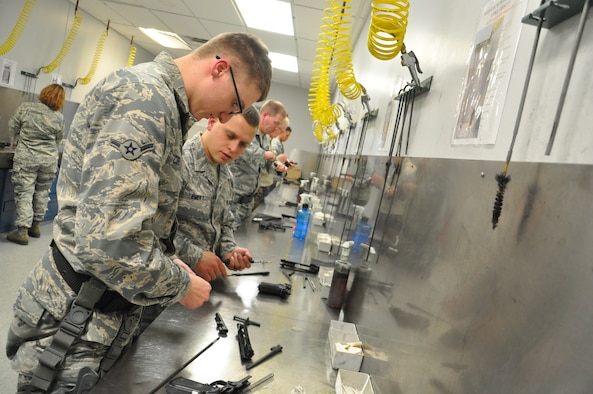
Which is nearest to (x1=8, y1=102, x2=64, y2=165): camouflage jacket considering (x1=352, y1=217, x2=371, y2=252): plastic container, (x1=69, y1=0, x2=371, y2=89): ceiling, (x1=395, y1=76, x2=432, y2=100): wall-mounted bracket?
(x1=69, y1=0, x2=371, y2=89): ceiling

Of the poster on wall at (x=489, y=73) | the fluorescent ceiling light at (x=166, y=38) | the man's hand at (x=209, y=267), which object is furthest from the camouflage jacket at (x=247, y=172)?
the fluorescent ceiling light at (x=166, y=38)

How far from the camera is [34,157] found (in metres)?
4.12

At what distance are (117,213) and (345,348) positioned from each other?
2.88 feet

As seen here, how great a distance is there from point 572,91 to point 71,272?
1.24 m

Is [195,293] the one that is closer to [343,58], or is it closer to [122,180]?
[122,180]

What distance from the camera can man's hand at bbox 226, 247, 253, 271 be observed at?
1964mm

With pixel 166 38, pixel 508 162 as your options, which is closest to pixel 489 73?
pixel 508 162

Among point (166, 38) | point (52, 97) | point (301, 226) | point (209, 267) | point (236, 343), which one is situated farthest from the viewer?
point (166, 38)

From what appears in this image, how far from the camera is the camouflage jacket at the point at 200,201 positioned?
178cm

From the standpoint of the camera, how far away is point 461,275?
0.80 meters

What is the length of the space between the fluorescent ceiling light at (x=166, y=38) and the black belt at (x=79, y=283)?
6.83m

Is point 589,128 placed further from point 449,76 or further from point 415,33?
point 415,33

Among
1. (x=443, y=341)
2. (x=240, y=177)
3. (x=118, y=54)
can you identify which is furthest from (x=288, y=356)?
(x=118, y=54)

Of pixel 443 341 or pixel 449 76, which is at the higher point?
pixel 449 76
